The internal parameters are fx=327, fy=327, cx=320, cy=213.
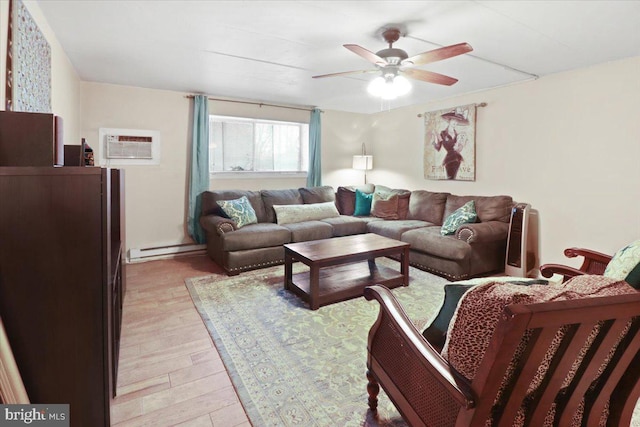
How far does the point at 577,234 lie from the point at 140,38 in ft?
15.1

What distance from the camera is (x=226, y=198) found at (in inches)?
177

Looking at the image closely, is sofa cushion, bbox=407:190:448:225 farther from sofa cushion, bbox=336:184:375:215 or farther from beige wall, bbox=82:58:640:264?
sofa cushion, bbox=336:184:375:215

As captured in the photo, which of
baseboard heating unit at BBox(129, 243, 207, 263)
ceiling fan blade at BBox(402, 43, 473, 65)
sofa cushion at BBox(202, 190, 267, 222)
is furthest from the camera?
sofa cushion at BBox(202, 190, 267, 222)

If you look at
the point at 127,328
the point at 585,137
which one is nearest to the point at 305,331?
the point at 127,328

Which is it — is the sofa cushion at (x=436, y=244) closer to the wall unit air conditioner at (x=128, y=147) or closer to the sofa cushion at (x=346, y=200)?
the sofa cushion at (x=346, y=200)

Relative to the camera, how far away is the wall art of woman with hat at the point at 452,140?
15.0 ft

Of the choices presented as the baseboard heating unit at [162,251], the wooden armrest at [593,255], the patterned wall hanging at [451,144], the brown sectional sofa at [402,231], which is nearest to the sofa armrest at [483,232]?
the brown sectional sofa at [402,231]

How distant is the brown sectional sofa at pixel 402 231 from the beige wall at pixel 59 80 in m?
1.67

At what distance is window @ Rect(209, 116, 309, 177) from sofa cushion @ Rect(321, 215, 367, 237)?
1.25m

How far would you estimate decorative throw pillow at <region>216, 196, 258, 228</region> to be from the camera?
13.7 ft

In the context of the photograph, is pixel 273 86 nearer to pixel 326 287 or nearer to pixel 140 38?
pixel 140 38

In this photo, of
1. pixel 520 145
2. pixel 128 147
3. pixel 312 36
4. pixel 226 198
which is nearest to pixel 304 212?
pixel 226 198

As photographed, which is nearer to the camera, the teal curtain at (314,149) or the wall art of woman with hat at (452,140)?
the wall art of woman with hat at (452,140)

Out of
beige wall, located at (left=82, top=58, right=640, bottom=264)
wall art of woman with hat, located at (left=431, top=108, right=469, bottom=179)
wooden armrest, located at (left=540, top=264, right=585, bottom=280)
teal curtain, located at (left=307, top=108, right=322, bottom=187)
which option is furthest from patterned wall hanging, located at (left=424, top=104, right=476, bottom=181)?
wooden armrest, located at (left=540, top=264, right=585, bottom=280)
